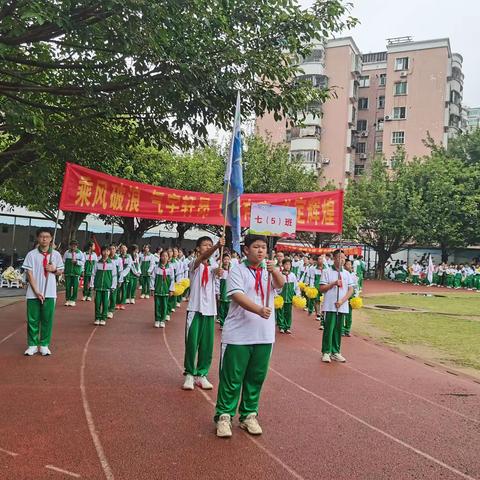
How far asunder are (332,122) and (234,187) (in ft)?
149

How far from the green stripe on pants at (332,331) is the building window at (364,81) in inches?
1910

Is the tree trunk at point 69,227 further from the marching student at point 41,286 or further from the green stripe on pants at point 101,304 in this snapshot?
the marching student at point 41,286

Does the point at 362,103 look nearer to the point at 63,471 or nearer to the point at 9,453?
the point at 9,453

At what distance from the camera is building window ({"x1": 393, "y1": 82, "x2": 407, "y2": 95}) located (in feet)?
159

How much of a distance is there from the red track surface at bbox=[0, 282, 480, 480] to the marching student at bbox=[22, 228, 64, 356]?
379 mm

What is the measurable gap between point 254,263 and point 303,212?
545cm

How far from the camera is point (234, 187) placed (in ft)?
18.2

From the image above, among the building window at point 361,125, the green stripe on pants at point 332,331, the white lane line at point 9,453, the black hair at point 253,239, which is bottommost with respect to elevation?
the white lane line at point 9,453

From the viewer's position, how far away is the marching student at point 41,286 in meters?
7.77

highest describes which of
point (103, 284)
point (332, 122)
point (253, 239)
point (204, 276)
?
point (332, 122)

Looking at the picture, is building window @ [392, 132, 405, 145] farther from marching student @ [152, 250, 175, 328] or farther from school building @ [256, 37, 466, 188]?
marching student @ [152, 250, 175, 328]

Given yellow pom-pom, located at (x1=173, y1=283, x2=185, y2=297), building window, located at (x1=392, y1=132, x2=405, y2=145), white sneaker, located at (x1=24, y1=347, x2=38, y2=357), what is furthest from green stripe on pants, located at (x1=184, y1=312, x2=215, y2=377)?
building window, located at (x1=392, y1=132, x2=405, y2=145)

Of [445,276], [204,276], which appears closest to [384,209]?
[445,276]

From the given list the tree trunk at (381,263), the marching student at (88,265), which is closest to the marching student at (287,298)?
the marching student at (88,265)
